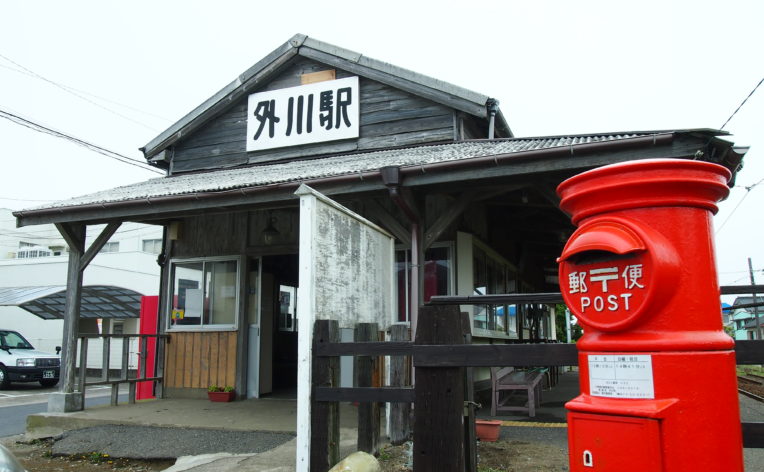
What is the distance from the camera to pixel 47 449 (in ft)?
23.3

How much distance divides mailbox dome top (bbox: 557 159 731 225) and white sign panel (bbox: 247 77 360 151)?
26.4 feet

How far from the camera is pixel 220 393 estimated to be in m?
8.91

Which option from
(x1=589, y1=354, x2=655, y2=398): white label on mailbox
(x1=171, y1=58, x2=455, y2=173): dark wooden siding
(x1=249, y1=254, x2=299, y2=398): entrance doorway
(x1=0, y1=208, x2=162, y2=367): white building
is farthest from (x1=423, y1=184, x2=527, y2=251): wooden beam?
(x1=0, y1=208, x2=162, y2=367): white building

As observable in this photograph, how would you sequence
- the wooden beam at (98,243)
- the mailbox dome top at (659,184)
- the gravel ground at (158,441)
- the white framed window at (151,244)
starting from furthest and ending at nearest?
the white framed window at (151,244)
the wooden beam at (98,243)
the gravel ground at (158,441)
the mailbox dome top at (659,184)

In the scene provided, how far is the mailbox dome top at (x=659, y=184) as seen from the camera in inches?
73.9

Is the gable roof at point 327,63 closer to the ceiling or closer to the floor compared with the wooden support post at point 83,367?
closer to the ceiling

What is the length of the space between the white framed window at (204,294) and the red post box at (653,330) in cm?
823

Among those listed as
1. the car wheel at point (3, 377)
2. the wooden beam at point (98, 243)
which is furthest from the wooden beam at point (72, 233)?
the car wheel at point (3, 377)

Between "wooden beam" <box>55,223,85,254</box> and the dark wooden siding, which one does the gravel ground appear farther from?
the dark wooden siding

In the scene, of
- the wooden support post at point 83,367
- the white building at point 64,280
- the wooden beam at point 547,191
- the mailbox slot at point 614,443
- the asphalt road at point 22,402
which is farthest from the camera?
the white building at point 64,280

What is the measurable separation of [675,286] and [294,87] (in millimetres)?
9389

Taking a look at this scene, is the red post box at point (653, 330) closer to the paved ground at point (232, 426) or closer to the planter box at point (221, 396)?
the paved ground at point (232, 426)

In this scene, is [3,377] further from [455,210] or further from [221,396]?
[455,210]

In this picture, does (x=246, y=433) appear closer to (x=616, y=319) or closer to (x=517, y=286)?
(x=616, y=319)
